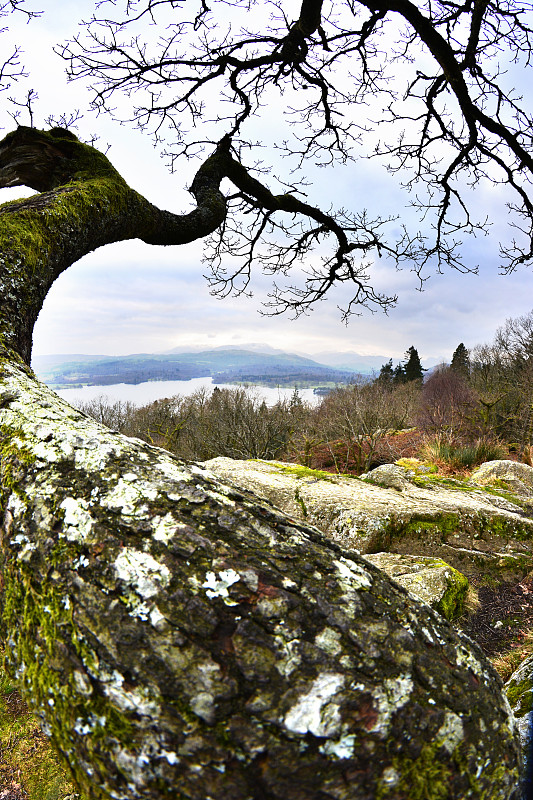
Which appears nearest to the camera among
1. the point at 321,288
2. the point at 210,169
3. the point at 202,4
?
the point at 202,4

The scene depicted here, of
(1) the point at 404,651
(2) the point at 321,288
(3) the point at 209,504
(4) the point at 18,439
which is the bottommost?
(1) the point at 404,651

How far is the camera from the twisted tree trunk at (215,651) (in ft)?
2.55

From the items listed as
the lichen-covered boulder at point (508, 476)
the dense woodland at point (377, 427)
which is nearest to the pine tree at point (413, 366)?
the dense woodland at point (377, 427)

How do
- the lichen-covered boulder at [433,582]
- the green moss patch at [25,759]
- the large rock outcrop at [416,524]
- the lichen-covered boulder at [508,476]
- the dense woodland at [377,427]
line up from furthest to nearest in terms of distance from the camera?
the dense woodland at [377,427] → the lichen-covered boulder at [508,476] → the large rock outcrop at [416,524] → the lichen-covered boulder at [433,582] → the green moss patch at [25,759]

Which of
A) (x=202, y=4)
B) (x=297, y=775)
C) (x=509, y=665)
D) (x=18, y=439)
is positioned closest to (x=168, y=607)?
(x=297, y=775)

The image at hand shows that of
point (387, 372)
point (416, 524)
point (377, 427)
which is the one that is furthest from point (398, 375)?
point (416, 524)

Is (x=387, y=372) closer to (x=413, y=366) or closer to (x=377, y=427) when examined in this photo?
(x=413, y=366)

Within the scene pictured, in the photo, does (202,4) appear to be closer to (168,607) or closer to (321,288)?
(321,288)

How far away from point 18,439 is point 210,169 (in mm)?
4501

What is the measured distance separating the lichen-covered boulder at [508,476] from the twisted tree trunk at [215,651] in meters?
9.47

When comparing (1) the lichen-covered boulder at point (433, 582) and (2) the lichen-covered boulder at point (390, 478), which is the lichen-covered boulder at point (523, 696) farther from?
(2) the lichen-covered boulder at point (390, 478)

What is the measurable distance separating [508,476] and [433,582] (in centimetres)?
696

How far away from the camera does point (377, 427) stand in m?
16.4

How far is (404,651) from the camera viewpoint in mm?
942
